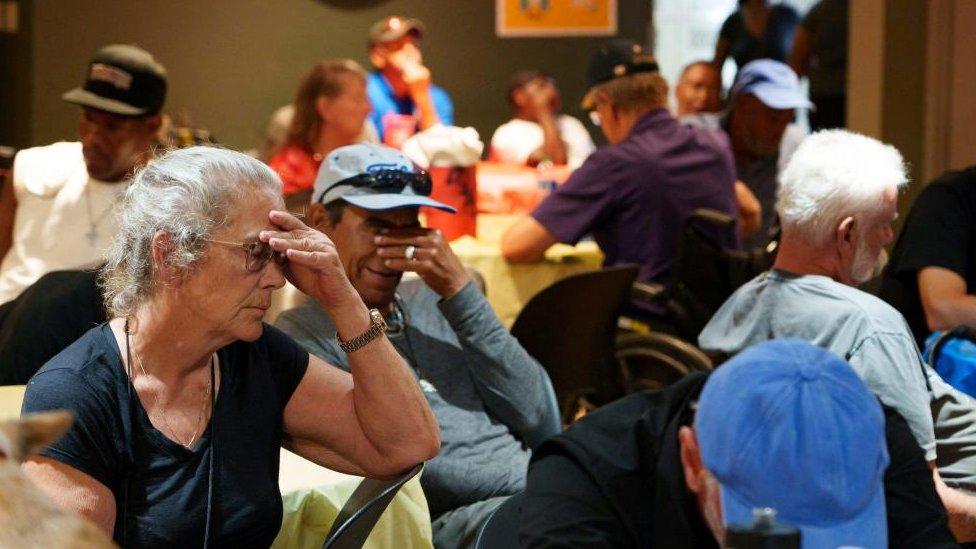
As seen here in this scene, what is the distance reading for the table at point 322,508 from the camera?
7.59 feet

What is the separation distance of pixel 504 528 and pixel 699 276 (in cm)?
246

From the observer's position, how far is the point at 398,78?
6.90m

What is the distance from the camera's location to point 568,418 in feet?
14.0

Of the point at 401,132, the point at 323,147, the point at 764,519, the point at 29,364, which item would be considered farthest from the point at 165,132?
the point at 764,519

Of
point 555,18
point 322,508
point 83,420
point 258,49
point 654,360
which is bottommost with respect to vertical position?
point 654,360

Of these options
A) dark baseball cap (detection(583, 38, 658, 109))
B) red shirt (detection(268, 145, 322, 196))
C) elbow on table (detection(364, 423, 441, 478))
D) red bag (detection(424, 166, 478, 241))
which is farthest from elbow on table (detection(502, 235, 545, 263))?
elbow on table (detection(364, 423, 441, 478))

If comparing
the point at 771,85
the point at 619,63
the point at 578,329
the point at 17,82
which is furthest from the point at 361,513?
the point at 17,82

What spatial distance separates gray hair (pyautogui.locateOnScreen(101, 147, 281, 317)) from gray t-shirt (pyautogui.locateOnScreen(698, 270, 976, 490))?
44.4 inches

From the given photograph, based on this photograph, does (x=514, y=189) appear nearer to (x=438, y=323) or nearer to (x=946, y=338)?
(x=438, y=323)

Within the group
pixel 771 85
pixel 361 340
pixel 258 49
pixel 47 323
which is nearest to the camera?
pixel 361 340

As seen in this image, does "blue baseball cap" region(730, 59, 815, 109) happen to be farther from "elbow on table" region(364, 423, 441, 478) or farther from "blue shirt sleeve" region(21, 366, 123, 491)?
"blue shirt sleeve" region(21, 366, 123, 491)

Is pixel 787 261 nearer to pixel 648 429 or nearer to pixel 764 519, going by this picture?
pixel 648 429

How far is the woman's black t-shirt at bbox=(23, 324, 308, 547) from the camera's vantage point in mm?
1947

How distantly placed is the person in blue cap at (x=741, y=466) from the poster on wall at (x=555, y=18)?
649 cm
